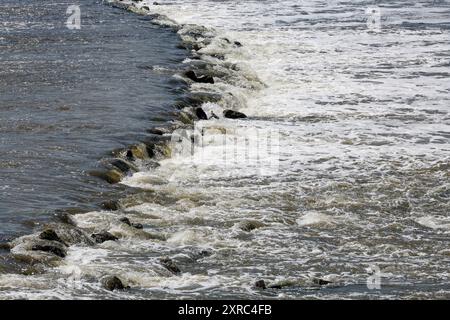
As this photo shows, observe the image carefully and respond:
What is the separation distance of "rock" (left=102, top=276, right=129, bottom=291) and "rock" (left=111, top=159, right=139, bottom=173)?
18.0 ft

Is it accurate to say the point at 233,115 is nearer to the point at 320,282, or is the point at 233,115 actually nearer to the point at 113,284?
the point at 320,282

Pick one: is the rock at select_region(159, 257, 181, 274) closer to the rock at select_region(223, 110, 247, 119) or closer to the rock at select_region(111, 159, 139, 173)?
→ the rock at select_region(111, 159, 139, 173)

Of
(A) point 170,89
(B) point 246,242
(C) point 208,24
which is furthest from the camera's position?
(C) point 208,24

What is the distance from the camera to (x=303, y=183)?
16.2 metres

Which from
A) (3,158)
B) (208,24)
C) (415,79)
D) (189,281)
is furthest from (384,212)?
(208,24)

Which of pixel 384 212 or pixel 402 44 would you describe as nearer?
pixel 384 212

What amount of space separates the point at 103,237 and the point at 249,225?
2.05 meters

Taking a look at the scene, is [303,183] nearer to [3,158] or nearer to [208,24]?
[3,158]

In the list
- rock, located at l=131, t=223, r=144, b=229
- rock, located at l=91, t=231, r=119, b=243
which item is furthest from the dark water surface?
rock, located at l=131, t=223, r=144, b=229

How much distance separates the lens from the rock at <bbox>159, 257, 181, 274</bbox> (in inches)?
480

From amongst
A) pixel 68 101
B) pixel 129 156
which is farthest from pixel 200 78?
pixel 129 156

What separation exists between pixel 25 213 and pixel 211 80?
11969mm

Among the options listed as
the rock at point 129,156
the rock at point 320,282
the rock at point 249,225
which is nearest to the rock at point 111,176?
the rock at point 129,156

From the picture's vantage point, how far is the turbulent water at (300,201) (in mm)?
11867
